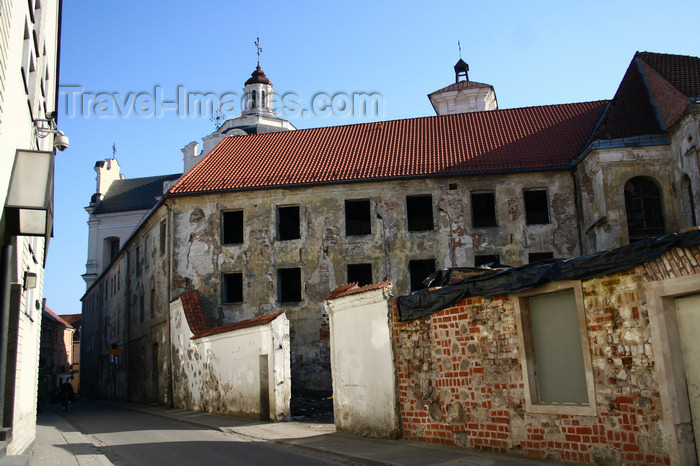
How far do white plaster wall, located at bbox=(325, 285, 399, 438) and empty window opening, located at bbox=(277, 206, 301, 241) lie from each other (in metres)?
11.6

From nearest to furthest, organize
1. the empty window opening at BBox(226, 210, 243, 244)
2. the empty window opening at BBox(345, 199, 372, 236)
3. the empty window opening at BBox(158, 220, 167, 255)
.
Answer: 1. the empty window opening at BBox(345, 199, 372, 236)
2. the empty window opening at BBox(226, 210, 243, 244)
3. the empty window opening at BBox(158, 220, 167, 255)

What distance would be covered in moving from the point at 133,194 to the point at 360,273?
3822cm

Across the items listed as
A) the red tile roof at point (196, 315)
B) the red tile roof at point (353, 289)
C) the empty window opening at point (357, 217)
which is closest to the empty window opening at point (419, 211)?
the empty window opening at point (357, 217)

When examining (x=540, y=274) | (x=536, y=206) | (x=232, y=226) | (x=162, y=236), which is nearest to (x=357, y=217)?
(x=232, y=226)

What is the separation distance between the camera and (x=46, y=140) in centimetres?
1432

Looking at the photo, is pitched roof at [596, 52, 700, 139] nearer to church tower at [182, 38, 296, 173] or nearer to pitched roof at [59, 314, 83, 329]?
church tower at [182, 38, 296, 173]

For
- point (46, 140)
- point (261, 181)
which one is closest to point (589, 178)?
point (261, 181)

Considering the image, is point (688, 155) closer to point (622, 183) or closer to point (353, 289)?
point (622, 183)

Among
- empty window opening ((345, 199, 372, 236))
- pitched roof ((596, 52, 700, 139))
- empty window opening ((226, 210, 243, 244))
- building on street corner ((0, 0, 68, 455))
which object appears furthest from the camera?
empty window opening ((226, 210, 243, 244))

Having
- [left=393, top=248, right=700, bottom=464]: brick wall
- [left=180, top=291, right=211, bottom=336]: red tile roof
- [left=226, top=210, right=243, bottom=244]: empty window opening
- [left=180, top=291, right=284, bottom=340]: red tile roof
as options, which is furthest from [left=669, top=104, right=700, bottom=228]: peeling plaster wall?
[left=180, top=291, right=211, bottom=336]: red tile roof

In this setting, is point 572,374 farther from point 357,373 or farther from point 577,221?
point 577,221

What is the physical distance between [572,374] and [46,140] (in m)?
11.5

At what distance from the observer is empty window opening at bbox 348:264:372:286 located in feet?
84.4

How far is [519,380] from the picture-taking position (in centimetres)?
1020
